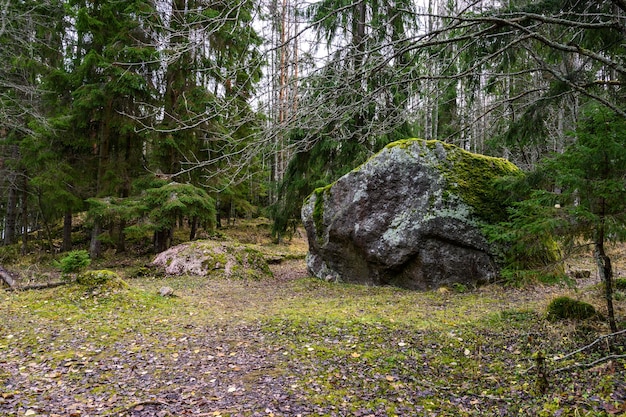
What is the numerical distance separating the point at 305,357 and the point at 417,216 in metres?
4.24

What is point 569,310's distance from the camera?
418cm

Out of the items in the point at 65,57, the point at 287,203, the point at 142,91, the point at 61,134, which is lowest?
the point at 287,203

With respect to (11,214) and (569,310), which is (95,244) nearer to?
(11,214)

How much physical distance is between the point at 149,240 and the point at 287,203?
6.76 meters

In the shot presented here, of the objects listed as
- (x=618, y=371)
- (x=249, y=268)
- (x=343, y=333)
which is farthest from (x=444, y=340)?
(x=249, y=268)

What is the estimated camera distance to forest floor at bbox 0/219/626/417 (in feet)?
9.58

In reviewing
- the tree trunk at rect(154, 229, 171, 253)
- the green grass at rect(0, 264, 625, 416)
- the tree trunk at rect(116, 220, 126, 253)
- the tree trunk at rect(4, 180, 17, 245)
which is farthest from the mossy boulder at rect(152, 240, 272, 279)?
the tree trunk at rect(4, 180, 17, 245)

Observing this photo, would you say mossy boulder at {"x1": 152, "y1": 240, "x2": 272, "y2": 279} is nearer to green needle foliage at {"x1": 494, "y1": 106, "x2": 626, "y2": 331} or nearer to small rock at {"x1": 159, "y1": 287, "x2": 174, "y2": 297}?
small rock at {"x1": 159, "y1": 287, "x2": 174, "y2": 297}

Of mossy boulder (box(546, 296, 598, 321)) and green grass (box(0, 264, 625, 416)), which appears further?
mossy boulder (box(546, 296, 598, 321))

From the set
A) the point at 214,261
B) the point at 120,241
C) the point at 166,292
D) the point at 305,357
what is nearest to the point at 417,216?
the point at 305,357

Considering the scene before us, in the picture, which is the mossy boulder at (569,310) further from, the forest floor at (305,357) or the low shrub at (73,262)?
the low shrub at (73,262)

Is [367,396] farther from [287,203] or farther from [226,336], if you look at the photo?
[287,203]

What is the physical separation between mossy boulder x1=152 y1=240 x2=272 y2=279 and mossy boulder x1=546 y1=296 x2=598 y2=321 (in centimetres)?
676

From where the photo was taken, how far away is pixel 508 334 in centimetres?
410
